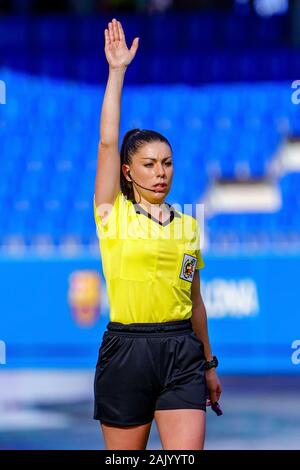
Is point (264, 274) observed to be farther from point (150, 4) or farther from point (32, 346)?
point (150, 4)

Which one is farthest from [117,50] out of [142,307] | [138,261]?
[142,307]

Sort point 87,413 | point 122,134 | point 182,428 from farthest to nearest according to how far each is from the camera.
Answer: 1. point 122,134
2. point 87,413
3. point 182,428

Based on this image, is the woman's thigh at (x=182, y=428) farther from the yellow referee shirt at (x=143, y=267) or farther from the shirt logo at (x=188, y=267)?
the shirt logo at (x=188, y=267)

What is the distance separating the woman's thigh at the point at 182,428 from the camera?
4547mm

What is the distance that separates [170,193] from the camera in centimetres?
1620

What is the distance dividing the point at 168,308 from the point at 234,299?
865cm

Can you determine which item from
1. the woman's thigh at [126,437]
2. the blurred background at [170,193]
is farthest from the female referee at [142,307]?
the blurred background at [170,193]

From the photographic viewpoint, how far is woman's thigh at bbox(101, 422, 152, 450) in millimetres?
4633

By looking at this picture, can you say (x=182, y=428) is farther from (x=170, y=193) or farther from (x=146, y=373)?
(x=170, y=193)

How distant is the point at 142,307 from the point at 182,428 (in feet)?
1.67

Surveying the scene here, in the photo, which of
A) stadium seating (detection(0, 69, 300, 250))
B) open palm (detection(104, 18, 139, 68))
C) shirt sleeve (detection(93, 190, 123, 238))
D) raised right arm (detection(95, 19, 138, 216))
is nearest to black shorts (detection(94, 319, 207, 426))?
shirt sleeve (detection(93, 190, 123, 238))
